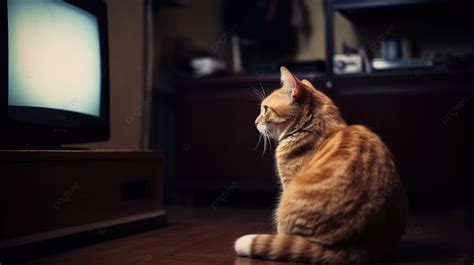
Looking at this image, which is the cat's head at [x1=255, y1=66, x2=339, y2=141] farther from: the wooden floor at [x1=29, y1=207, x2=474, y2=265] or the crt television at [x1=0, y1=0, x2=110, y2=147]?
the crt television at [x1=0, y1=0, x2=110, y2=147]

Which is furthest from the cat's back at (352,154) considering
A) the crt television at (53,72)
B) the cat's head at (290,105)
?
the crt television at (53,72)

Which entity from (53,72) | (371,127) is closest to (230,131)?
(371,127)

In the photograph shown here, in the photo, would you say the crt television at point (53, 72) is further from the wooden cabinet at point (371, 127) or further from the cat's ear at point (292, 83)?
the wooden cabinet at point (371, 127)

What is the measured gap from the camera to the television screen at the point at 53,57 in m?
1.62

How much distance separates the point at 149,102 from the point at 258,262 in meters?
1.88

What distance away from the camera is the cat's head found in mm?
1562

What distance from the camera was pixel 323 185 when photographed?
1.35 meters

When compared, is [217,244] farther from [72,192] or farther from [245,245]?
[72,192]

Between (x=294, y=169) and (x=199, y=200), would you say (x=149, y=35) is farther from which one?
(x=294, y=169)

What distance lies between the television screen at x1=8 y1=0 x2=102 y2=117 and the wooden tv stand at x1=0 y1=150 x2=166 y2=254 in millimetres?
214

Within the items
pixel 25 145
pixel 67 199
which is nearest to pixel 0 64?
pixel 25 145

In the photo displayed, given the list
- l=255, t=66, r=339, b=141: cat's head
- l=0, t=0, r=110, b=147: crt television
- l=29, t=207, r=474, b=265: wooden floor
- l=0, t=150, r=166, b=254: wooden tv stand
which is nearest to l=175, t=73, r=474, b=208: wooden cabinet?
l=29, t=207, r=474, b=265: wooden floor

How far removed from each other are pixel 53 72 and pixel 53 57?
5cm

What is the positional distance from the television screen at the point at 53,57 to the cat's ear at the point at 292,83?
2.69 feet
